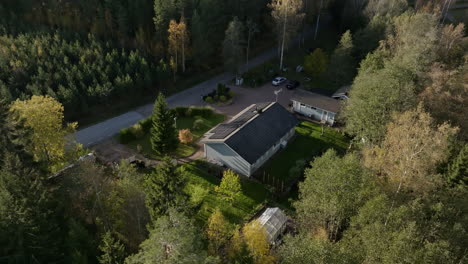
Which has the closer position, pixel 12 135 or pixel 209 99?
pixel 12 135

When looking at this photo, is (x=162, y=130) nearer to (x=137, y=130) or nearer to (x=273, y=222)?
(x=137, y=130)

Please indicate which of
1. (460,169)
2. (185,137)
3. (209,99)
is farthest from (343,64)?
(185,137)

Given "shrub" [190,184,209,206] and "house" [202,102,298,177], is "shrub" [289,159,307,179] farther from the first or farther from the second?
"shrub" [190,184,209,206]

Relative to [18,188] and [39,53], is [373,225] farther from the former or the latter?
[39,53]

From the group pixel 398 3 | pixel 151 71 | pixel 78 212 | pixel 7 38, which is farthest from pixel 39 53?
pixel 398 3

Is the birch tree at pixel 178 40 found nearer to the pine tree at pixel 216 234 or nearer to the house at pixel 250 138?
the house at pixel 250 138

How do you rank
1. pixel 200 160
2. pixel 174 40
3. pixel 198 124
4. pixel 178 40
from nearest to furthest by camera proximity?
pixel 200 160 → pixel 198 124 → pixel 174 40 → pixel 178 40
